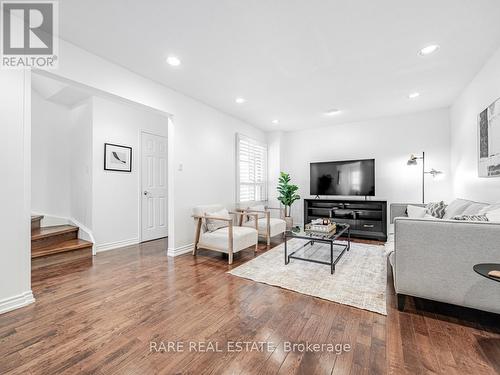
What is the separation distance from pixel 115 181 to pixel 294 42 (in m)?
3.72

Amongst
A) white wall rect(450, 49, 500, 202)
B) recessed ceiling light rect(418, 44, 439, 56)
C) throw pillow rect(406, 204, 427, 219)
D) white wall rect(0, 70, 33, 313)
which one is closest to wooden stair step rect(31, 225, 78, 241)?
white wall rect(0, 70, 33, 313)

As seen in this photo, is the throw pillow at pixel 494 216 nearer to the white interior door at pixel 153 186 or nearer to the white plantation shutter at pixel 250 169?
the white plantation shutter at pixel 250 169

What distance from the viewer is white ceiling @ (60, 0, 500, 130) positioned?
6.51ft

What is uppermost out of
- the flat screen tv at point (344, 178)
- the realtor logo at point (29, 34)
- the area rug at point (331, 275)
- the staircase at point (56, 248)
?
the realtor logo at point (29, 34)

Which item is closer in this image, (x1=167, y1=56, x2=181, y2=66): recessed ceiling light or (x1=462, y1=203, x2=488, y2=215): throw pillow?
(x1=462, y1=203, x2=488, y2=215): throw pillow

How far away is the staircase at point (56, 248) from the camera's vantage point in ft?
10.3

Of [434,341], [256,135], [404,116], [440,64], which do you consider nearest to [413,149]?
[404,116]

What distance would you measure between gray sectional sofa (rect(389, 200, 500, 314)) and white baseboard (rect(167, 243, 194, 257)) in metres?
2.96

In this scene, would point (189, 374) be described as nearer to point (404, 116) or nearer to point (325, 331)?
point (325, 331)

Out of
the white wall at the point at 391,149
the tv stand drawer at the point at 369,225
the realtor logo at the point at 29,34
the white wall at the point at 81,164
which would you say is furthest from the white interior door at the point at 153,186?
the tv stand drawer at the point at 369,225

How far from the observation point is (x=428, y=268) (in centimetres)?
191

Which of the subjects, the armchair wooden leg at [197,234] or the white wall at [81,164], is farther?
the white wall at [81,164]

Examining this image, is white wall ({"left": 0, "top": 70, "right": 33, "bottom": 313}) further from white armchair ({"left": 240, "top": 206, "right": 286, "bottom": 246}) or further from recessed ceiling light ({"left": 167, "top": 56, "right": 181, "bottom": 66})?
white armchair ({"left": 240, "top": 206, "right": 286, "bottom": 246})

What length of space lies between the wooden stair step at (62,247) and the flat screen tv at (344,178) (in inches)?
181
